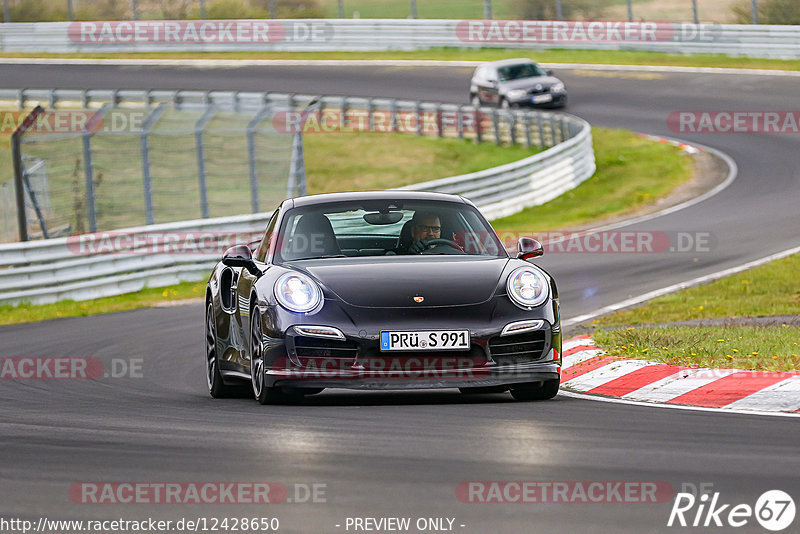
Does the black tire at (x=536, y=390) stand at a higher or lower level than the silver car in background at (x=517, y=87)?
higher

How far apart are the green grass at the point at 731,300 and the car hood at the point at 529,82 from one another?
21.1 m

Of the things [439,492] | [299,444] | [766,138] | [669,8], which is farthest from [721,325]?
[669,8]

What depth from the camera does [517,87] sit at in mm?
38219

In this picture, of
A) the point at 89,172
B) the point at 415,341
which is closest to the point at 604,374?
the point at 415,341

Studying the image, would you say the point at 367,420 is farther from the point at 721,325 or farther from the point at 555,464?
the point at 721,325

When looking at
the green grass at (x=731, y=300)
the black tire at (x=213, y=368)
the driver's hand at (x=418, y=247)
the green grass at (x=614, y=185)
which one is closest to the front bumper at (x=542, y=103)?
the green grass at (x=614, y=185)

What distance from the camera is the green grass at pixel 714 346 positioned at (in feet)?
30.9

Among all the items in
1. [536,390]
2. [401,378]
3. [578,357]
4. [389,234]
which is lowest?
[578,357]

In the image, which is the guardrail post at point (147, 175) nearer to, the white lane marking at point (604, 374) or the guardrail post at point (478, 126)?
the white lane marking at point (604, 374)

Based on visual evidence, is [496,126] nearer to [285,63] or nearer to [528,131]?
[528,131]

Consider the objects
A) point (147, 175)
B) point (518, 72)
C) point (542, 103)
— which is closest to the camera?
point (147, 175)

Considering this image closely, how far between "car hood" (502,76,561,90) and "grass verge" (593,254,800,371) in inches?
811

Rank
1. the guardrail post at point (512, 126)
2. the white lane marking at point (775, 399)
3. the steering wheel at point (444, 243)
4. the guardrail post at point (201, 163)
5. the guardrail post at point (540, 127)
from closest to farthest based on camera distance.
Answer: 1. the white lane marking at point (775, 399)
2. the steering wheel at point (444, 243)
3. the guardrail post at point (201, 163)
4. the guardrail post at point (540, 127)
5. the guardrail post at point (512, 126)

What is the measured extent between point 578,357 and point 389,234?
2.05 meters
